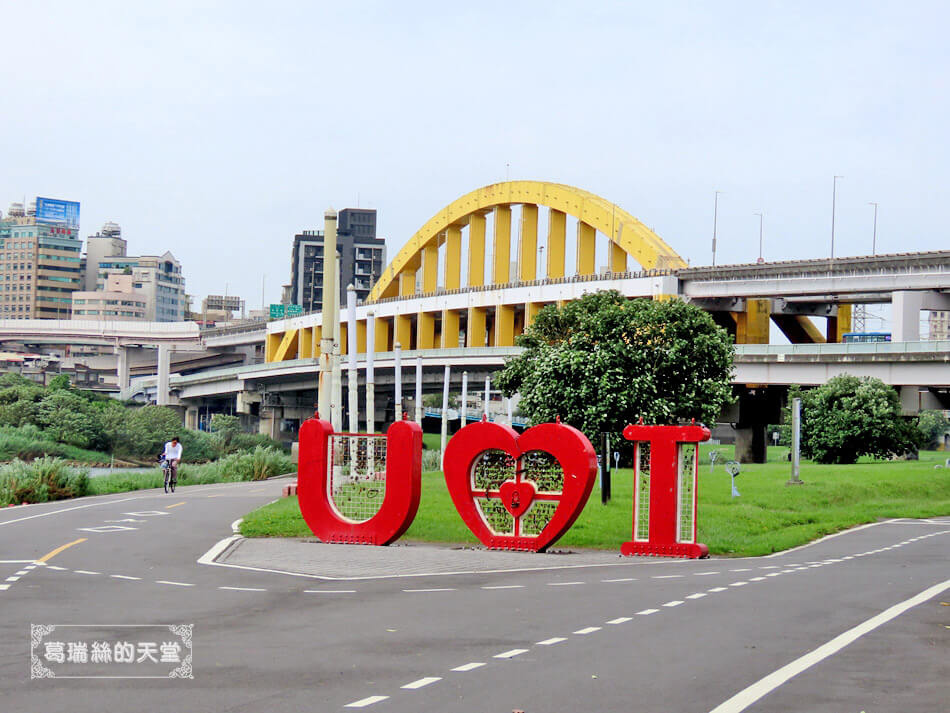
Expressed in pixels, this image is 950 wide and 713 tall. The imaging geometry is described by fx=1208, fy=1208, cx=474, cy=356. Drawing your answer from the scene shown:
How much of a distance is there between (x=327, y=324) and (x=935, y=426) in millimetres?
116819

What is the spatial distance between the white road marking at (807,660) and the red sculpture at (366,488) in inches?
387

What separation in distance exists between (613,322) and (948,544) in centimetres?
2022

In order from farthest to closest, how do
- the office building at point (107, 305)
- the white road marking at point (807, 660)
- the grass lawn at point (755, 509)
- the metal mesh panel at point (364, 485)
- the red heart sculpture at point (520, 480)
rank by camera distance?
the office building at point (107, 305)
the grass lawn at point (755, 509)
the metal mesh panel at point (364, 485)
the red heart sculpture at point (520, 480)
the white road marking at point (807, 660)

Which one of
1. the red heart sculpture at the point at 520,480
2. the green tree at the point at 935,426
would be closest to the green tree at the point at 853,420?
A: the red heart sculpture at the point at 520,480

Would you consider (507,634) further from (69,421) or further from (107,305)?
(107,305)

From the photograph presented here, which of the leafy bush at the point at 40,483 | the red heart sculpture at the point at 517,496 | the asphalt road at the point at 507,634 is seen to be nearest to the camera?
the asphalt road at the point at 507,634

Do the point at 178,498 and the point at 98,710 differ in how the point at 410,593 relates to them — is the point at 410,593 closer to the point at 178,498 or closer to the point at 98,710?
the point at 98,710

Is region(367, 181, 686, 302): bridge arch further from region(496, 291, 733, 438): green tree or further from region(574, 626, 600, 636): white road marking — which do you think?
region(574, 626, 600, 636): white road marking

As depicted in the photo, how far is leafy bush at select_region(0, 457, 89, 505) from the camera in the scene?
3347cm

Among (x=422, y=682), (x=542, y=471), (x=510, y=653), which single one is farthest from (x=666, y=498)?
(x=422, y=682)

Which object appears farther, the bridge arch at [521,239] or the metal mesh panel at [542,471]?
the bridge arch at [521,239]

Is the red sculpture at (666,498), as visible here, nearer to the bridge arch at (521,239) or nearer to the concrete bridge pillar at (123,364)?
the bridge arch at (521,239)

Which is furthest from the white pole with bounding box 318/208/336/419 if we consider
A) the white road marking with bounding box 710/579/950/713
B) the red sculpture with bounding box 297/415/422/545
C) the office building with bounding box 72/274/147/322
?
the office building with bounding box 72/274/147/322

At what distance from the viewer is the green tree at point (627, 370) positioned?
140 ft
